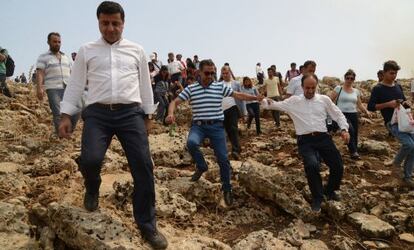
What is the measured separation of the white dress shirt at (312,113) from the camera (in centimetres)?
489

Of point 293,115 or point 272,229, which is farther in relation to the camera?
point 293,115

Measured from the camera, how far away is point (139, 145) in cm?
327

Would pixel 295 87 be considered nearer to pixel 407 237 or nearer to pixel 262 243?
pixel 407 237

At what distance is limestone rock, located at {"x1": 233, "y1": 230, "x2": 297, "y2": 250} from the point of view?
3.82 m

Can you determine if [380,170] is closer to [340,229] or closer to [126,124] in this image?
[340,229]

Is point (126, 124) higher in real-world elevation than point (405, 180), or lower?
higher

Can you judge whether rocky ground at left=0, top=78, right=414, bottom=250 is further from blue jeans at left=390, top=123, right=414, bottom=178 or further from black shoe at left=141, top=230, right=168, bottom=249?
blue jeans at left=390, top=123, right=414, bottom=178

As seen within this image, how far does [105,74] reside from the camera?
3.24 m

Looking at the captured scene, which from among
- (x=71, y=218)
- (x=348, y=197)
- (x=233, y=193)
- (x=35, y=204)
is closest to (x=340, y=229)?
(x=348, y=197)

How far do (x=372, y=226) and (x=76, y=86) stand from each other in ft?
11.7

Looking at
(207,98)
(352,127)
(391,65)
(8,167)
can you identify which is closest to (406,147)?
(391,65)

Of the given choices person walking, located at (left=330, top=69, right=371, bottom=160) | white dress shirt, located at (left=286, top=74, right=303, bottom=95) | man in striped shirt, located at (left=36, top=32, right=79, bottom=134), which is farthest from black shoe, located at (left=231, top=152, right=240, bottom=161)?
man in striped shirt, located at (left=36, top=32, right=79, bottom=134)

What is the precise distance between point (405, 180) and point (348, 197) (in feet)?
5.35

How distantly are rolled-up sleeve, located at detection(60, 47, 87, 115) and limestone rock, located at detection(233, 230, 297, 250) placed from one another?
6.58ft
